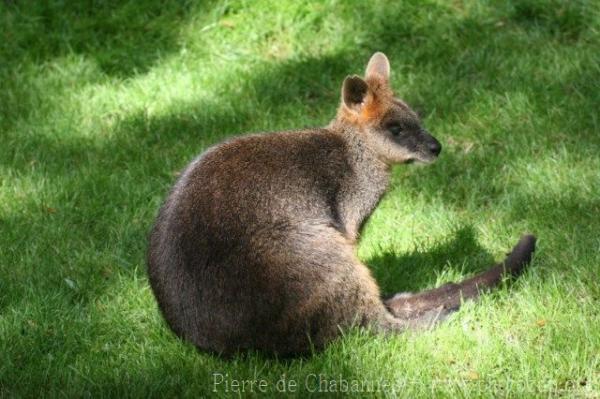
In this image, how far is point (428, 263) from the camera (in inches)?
227

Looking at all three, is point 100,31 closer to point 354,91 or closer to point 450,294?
point 354,91

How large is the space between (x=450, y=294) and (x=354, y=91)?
4.09ft

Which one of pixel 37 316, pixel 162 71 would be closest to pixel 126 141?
pixel 162 71

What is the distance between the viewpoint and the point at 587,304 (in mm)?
5125

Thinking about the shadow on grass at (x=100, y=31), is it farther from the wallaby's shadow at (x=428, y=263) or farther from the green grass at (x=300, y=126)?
the wallaby's shadow at (x=428, y=263)

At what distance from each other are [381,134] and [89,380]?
82.2 inches

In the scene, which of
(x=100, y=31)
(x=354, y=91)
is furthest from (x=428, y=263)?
(x=100, y=31)

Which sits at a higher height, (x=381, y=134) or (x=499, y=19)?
(x=381, y=134)

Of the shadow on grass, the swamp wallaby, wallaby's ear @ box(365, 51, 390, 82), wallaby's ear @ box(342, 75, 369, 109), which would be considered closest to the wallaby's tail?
the swamp wallaby

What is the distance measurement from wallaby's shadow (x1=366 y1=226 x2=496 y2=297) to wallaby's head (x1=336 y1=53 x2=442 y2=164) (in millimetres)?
609

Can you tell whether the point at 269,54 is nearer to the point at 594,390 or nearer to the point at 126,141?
the point at 126,141

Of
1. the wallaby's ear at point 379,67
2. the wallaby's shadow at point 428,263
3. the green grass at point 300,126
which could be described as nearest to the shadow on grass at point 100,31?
the green grass at point 300,126

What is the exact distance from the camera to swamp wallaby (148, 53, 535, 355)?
183 inches

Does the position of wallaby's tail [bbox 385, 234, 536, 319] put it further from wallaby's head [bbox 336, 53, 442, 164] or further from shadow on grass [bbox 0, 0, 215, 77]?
shadow on grass [bbox 0, 0, 215, 77]
